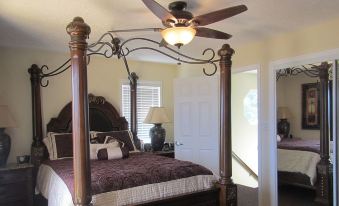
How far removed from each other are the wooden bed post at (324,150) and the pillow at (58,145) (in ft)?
10.6

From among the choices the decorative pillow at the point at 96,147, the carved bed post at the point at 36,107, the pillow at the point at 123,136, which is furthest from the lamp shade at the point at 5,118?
the pillow at the point at 123,136

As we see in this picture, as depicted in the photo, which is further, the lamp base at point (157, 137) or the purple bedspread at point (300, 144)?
the lamp base at point (157, 137)

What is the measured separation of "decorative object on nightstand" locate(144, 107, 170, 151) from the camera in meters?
5.02

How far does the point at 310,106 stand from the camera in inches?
145

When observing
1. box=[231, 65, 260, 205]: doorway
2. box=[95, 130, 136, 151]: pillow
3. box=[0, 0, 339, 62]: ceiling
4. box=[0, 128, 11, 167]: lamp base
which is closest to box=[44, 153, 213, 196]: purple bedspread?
box=[0, 128, 11, 167]: lamp base

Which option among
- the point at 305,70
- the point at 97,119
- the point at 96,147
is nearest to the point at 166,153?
the point at 97,119

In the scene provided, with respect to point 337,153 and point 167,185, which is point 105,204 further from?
point 337,153

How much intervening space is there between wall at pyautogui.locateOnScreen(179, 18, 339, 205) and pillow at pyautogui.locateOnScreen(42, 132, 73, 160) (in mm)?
2657

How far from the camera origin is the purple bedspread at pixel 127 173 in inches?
103

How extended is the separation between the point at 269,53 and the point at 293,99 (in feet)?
2.25

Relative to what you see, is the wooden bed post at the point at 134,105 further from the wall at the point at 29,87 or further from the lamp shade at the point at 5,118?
the lamp shade at the point at 5,118

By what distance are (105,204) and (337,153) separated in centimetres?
249

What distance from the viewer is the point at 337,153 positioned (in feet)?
10.6

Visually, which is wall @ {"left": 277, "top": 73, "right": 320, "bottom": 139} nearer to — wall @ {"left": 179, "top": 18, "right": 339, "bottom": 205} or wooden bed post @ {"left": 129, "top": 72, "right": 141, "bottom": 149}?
wall @ {"left": 179, "top": 18, "right": 339, "bottom": 205}
